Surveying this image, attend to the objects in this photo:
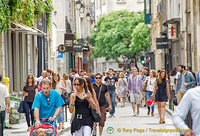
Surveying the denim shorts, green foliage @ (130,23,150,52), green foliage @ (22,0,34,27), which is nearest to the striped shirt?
the denim shorts

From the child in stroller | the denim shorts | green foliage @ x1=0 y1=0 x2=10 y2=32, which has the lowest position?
the denim shorts

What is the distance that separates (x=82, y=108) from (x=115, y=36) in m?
62.8

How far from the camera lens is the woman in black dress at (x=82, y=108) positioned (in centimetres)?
928

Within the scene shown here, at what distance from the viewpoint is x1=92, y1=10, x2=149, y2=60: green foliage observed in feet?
233

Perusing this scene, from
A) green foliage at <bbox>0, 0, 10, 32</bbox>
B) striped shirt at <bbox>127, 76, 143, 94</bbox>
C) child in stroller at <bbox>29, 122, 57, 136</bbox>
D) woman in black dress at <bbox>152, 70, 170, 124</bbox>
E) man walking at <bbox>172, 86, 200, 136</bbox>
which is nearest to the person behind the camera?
man walking at <bbox>172, 86, 200, 136</bbox>

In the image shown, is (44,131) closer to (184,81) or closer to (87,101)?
(87,101)

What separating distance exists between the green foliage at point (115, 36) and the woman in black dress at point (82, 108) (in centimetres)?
5845

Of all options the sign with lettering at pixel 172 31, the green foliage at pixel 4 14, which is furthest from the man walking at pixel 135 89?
the sign with lettering at pixel 172 31

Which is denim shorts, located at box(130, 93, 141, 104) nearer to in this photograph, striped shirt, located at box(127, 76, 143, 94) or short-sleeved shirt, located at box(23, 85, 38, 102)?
striped shirt, located at box(127, 76, 143, 94)

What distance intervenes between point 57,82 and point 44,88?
850cm

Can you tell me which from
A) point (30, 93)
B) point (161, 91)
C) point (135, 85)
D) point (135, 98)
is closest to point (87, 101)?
point (30, 93)

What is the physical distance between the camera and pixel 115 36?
7194 centimetres

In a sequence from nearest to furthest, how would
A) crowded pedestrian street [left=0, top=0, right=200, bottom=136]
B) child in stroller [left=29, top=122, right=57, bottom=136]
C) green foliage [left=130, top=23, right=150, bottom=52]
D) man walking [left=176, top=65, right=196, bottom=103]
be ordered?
1. child in stroller [left=29, top=122, right=57, bottom=136]
2. crowded pedestrian street [left=0, top=0, right=200, bottom=136]
3. man walking [left=176, top=65, right=196, bottom=103]
4. green foliage [left=130, top=23, right=150, bottom=52]

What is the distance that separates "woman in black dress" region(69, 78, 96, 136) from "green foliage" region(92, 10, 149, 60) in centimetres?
5845
